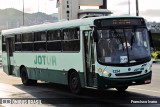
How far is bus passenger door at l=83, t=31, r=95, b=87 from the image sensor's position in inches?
577

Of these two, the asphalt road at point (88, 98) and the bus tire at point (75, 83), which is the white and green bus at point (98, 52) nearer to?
the bus tire at point (75, 83)

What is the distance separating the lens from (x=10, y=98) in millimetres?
15578

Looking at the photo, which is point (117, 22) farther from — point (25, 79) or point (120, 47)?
point (25, 79)

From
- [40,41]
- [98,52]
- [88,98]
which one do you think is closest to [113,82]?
[98,52]

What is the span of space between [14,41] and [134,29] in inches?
364

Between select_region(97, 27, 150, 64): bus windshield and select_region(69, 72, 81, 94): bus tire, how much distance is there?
196 cm

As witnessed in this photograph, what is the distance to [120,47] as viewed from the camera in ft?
46.6

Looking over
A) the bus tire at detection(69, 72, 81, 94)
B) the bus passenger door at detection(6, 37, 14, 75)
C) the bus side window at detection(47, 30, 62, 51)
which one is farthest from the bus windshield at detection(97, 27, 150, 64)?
the bus passenger door at detection(6, 37, 14, 75)

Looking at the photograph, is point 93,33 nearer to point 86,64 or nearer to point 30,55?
point 86,64

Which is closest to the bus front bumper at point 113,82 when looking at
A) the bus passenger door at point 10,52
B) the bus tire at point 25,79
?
the bus tire at point 25,79

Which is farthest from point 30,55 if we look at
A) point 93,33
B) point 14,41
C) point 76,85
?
point 93,33

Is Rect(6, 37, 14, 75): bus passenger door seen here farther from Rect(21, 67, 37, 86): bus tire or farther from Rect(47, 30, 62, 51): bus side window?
Rect(47, 30, 62, 51): bus side window

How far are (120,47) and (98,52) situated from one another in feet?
2.39

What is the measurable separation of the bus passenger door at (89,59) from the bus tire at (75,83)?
812 millimetres
